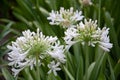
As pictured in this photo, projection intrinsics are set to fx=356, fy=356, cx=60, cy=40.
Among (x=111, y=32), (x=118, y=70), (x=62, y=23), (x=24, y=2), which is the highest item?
(x=24, y=2)

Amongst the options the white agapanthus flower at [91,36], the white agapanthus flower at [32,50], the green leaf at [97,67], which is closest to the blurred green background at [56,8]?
the green leaf at [97,67]

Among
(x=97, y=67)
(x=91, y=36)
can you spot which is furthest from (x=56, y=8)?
(x=91, y=36)

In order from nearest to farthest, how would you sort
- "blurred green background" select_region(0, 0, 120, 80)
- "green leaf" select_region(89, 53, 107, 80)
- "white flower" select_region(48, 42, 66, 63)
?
"white flower" select_region(48, 42, 66, 63) < "green leaf" select_region(89, 53, 107, 80) < "blurred green background" select_region(0, 0, 120, 80)

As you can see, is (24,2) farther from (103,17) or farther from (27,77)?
(27,77)

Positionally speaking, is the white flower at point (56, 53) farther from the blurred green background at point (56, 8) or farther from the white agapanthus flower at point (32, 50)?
the blurred green background at point (56, 8)

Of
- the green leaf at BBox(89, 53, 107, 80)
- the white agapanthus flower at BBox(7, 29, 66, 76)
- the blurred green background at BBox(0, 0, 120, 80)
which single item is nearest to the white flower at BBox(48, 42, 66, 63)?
the white agapanthus flower at BBox(7, 29, 66, 76)

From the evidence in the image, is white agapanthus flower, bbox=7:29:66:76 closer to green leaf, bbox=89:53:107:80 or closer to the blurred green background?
green leaf, bbox=89:53:107:80

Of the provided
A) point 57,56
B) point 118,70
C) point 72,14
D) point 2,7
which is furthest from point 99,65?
point 2,7

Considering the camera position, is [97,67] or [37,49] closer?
[37,49]

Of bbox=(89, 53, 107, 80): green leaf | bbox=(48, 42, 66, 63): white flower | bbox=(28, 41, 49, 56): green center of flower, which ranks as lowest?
bbox=(89, 53, 107, 80): green leaf

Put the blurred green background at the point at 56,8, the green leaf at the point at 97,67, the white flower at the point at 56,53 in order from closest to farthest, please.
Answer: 1. the white flower at the point at 56,53
2. the green leaf at the point at 97,67
3. the blurred green background at the point at 56,8

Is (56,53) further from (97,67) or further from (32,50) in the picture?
(97,67)
